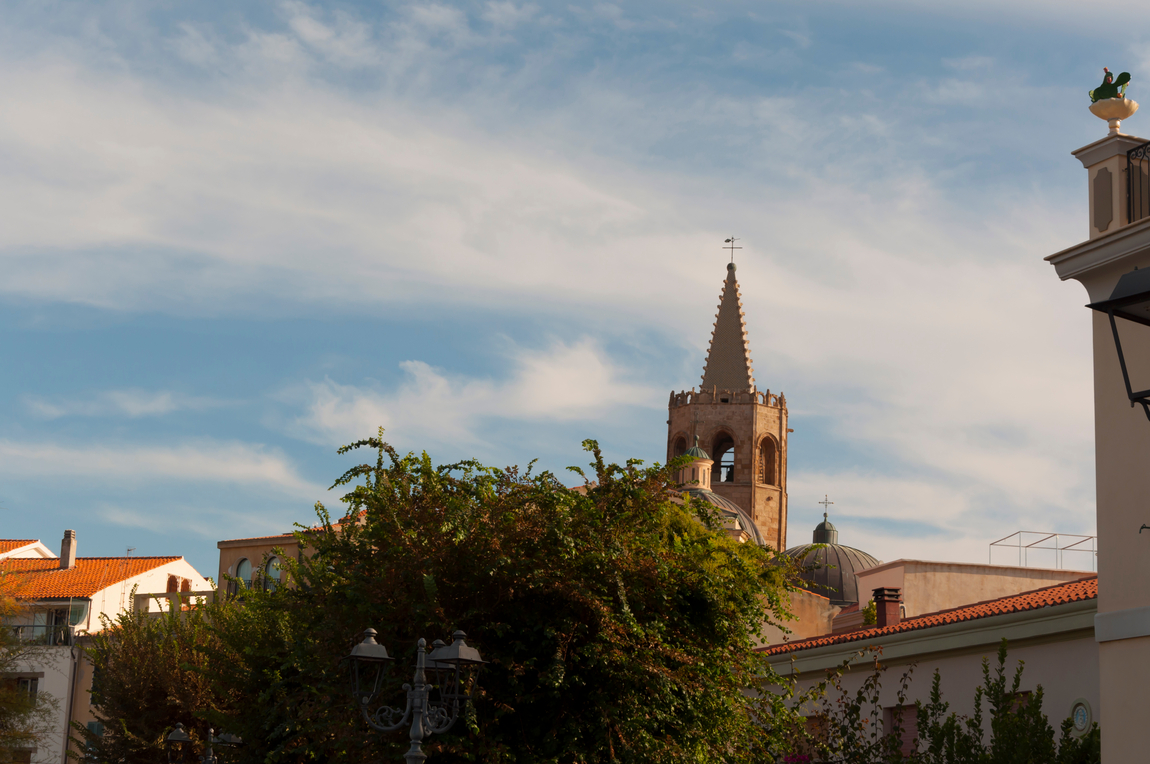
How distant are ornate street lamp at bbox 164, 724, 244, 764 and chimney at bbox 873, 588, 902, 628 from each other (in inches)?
496

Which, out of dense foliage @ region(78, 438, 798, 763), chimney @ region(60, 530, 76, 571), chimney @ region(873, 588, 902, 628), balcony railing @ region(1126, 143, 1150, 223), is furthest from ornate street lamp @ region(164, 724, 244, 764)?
chimney @ region(60, 530, 76, 571)

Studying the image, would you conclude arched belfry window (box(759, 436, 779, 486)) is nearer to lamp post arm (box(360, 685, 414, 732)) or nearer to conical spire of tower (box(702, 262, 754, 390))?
conical spire of tower (box(702, 262, 754, 390))

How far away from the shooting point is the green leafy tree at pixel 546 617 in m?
14.2

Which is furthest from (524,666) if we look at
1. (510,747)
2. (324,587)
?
(324,587)

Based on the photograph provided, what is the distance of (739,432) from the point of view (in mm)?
89375

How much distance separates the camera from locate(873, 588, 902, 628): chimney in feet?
88.7

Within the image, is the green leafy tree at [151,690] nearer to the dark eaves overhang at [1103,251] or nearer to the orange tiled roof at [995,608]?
the orange tiled roof at [995,608]

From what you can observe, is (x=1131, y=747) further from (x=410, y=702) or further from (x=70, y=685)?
(x=70, y=685)

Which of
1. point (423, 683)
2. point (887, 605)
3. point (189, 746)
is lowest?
point (189, 746)

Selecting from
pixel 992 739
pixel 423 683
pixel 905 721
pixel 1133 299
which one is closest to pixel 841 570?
pixel 905 721

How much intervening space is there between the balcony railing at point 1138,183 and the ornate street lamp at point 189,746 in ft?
52.1

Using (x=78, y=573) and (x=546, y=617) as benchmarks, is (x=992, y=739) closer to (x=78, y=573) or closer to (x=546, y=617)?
(x=546, y=617)

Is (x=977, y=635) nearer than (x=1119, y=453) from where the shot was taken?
No

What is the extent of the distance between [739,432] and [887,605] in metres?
62.3
